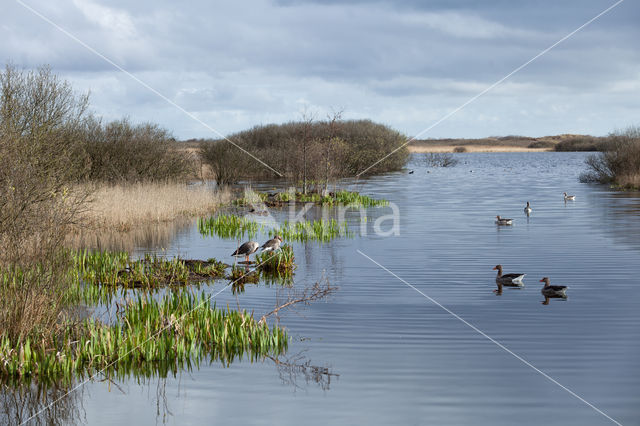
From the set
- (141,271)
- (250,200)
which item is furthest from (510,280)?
(250,200)

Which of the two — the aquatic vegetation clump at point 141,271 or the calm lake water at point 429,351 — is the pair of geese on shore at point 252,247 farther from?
the aquatic vegetation clump at point 141,271

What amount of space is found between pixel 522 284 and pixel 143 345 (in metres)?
8.74

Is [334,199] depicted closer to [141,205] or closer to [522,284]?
[141,205]

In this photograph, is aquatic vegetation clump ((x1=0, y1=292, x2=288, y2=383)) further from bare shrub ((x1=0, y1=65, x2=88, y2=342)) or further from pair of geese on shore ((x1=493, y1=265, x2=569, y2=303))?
pair of geese on shore ((x1=493, y1=265, x2=569, y2=303))

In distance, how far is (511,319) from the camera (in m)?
11.4

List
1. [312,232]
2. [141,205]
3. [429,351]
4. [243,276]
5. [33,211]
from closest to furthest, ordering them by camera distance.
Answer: [429,351] → [33,211] → [243,276] → [312,232] → [141,205]

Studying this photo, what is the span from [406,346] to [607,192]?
124 feet

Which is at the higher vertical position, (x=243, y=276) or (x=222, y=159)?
(x=222, y=159)

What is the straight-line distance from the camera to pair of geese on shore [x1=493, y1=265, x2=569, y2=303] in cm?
1312

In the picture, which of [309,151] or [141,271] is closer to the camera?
[141,271]

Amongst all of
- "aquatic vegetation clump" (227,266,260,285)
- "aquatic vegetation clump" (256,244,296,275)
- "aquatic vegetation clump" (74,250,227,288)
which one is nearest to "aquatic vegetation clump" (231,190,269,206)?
"aquatic vegetation clump" (256,244,296,275)

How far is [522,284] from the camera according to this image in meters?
14.5

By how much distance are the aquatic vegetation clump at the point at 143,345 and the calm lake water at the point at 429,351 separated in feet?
1.26

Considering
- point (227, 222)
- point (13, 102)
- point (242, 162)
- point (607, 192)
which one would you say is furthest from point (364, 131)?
point (13, 102)
